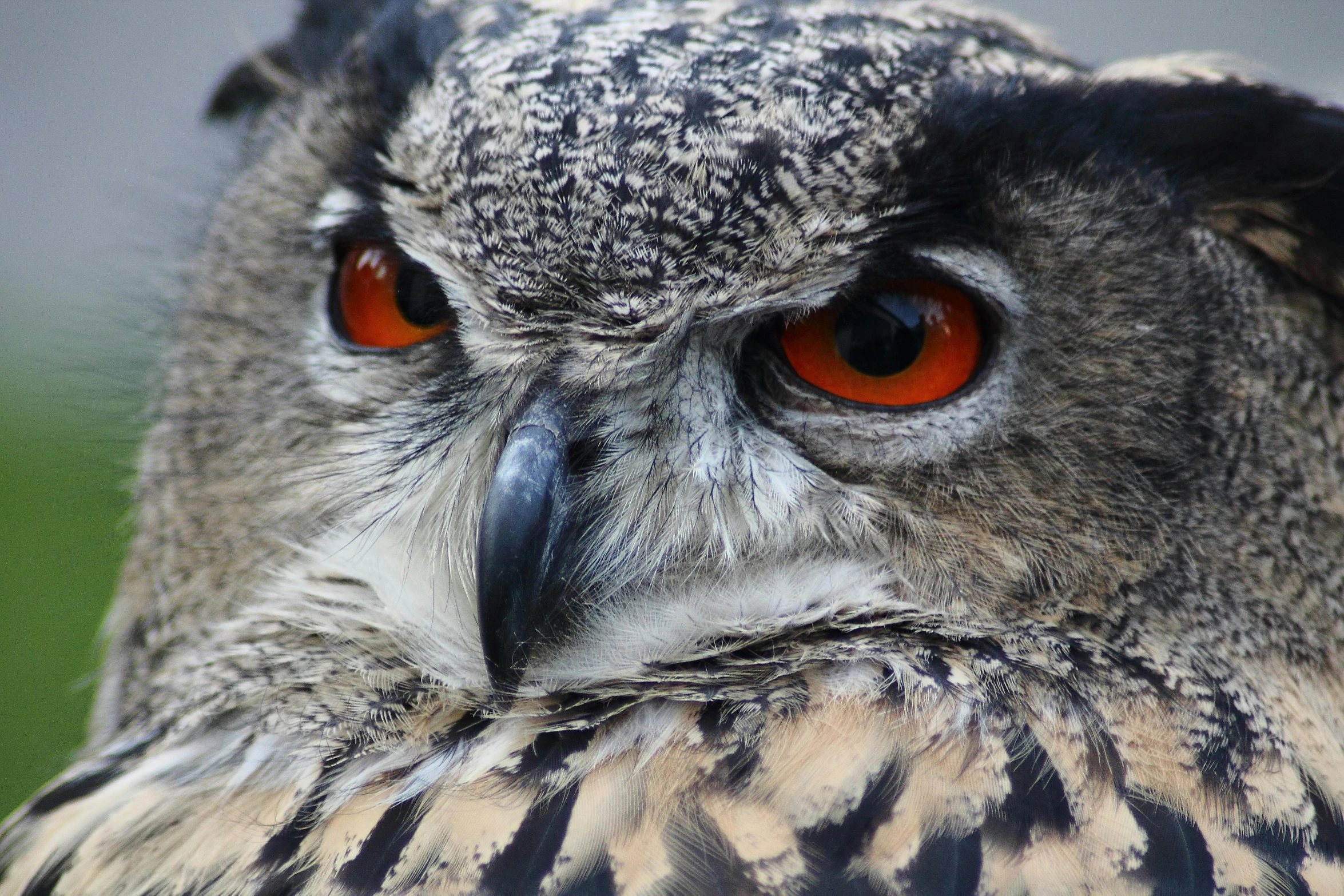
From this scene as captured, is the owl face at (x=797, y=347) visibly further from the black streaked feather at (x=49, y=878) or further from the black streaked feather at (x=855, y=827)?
the black streaked feather at (x=49, y=878)

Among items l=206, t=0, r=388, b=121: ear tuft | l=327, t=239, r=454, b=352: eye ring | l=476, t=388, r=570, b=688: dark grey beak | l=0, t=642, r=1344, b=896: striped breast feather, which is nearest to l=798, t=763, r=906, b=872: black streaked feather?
l=0, t=642, r=1344, b=896: striped breast feather

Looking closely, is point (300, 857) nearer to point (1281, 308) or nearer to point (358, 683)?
point (358, 683)

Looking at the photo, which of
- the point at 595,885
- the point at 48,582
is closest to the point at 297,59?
the point at 595,885

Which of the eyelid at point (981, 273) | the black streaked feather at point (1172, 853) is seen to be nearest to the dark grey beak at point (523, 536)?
the eyelid at point (981, 273)

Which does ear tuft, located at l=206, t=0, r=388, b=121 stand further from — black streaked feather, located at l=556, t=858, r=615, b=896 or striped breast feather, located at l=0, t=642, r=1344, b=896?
black streaked feather, located at l=556, t=858, r=615, b=896

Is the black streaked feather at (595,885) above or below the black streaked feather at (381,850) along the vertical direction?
below

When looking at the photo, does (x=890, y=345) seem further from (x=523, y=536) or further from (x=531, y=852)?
(x=531, y=852)

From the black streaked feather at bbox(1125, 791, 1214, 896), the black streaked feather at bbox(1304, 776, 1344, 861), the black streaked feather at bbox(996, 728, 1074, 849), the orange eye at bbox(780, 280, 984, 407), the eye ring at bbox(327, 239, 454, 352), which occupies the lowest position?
the black streaked feather at bbox(1304, 776, 1344, 861)
